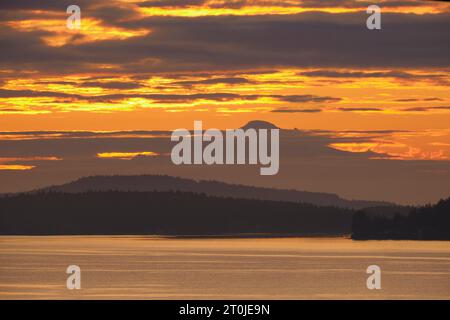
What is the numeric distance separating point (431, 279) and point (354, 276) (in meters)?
3.86

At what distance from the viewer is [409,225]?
298 ft

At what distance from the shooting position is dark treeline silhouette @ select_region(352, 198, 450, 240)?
83375 mm

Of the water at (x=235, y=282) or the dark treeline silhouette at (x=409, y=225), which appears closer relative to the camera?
the water at (x=235, y=282)

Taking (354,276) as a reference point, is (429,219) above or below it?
above

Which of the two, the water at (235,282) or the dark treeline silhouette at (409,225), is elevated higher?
the dark treeline silhouette at (409,225)

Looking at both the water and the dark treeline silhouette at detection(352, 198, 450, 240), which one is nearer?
the water

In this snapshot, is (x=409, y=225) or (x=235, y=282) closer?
(x=235, y=282)

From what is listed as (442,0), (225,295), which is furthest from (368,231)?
(442,0)

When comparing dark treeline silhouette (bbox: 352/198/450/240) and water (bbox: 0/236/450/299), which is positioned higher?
dark treeline silhouette (bbox: 352/198/450/240)

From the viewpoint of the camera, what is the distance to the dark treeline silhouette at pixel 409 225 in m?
83.4

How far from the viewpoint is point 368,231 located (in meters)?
98.1

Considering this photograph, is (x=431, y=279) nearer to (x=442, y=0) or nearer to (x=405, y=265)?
(x=405, y=265)
